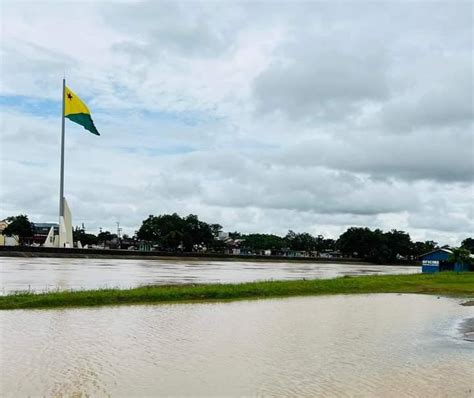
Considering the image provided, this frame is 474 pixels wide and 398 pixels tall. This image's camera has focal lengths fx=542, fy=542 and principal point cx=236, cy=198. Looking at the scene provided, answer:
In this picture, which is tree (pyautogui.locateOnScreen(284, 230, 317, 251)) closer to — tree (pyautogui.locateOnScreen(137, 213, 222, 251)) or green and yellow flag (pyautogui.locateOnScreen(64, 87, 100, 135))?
tree (pyautogui.locateOnScreen(137, 213, 222, 251))

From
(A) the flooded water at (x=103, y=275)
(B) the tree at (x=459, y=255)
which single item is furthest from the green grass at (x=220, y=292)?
(B) the tree at (x=459, y=255)

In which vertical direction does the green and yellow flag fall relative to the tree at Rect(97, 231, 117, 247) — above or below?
above

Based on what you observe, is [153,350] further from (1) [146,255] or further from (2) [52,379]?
(1) [146,255]

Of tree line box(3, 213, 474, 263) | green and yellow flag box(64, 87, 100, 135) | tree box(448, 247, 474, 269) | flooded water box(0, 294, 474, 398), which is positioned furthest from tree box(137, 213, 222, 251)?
flooded water box(0, 294, 474, 398)

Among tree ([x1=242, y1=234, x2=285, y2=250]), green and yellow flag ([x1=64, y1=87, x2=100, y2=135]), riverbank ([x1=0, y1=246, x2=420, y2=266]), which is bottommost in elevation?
riverbank ([x1=0, y1=246, x2=420, y2=266])

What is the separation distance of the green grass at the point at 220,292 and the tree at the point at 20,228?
4678 inches

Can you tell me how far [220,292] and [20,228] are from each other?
419 feet

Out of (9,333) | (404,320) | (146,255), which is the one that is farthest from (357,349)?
(146,255)

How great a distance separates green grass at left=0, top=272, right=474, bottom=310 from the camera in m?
21.1

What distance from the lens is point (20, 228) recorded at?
141250 millimetres

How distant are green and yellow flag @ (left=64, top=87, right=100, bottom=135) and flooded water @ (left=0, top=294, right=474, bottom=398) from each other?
5607 centimetres

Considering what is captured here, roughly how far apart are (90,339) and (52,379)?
4.18 m

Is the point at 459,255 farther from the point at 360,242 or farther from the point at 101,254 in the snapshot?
the point at 360,242

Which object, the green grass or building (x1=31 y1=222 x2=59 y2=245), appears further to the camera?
building (x1=31 y1=222 x2=59 y2=245)
